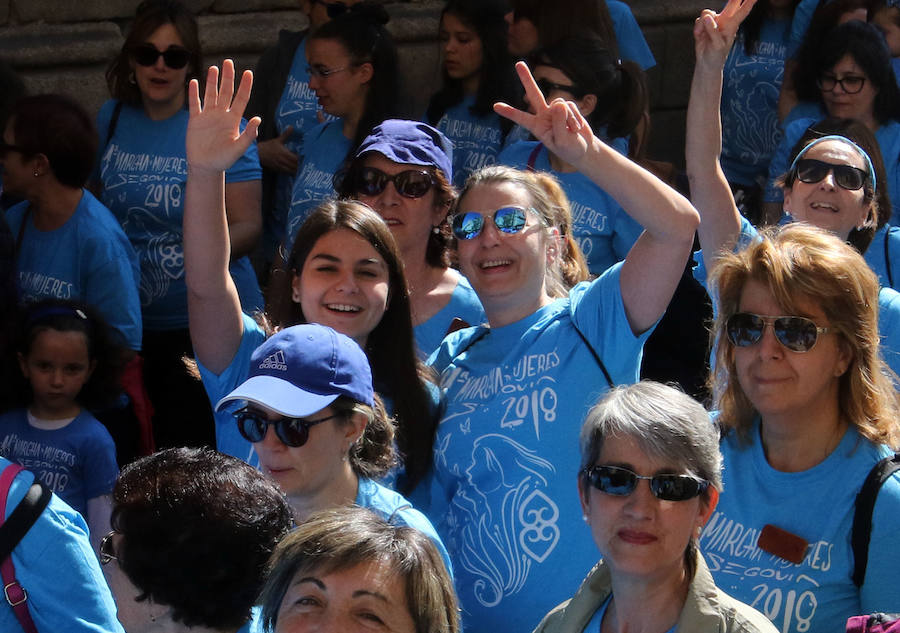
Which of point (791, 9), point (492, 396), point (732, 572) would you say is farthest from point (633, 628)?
point (791, 9)

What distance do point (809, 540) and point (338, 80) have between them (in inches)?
102

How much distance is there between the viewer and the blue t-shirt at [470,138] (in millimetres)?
4785

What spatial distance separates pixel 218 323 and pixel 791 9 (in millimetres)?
3557

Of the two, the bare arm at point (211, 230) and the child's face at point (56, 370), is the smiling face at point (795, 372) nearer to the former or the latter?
the bare arm at point (211, 230)

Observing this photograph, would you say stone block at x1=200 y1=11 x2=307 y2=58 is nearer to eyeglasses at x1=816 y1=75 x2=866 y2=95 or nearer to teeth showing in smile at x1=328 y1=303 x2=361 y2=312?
eyeglasses at x1=816 y1=75 x2=866 y2=95

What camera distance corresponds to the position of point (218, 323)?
2859 mm

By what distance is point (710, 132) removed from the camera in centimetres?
295

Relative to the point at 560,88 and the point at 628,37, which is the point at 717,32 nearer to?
the point at 560,88

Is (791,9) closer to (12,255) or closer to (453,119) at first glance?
(453,119)

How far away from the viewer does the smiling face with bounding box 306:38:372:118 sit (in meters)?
4.37

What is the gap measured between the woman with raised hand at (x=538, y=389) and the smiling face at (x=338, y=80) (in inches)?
62.5

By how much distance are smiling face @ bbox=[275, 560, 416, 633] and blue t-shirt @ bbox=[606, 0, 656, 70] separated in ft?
12.4

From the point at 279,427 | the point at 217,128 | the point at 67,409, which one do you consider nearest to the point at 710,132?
the point at 217,128

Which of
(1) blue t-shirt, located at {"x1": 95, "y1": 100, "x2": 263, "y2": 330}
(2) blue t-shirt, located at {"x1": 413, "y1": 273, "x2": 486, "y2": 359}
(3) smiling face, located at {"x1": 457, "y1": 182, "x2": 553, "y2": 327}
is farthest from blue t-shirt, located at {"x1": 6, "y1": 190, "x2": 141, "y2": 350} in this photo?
(3) smiling face, located at {"x1": 457, "y1": 182, "x2": 553, "y2": 327}
